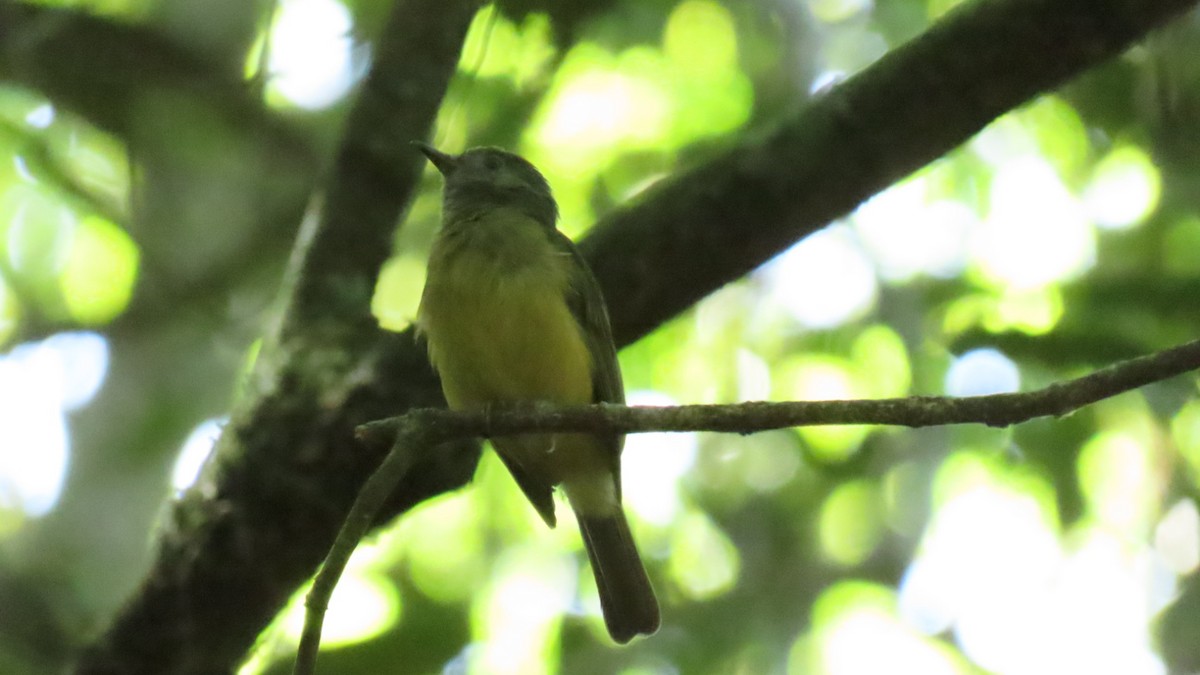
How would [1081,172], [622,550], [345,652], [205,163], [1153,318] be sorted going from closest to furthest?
1. [1153,318]
2. [345,652]
3. [622,550]
4. [205,163]
5. [1081,172]

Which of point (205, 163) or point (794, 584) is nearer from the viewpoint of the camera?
point (205, 163)

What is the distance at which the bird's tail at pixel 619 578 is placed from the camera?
4516 millimetres

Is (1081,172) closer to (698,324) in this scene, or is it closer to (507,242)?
(698,324)

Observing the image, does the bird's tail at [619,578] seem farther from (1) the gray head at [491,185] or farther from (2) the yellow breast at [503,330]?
(1) the gray head at [491,185]

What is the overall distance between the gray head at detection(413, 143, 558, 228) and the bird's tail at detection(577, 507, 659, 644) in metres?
1.24

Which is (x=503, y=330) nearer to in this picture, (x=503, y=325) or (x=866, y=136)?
(x=503, y=325)

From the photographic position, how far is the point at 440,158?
16.0 ft

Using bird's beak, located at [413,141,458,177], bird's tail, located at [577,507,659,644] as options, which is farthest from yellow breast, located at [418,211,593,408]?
bird's tail, located at [577,507,659,644]

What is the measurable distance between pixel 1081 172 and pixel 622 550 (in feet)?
10.7

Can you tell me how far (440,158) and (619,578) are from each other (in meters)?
1.84

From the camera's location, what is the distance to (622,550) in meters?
4.72

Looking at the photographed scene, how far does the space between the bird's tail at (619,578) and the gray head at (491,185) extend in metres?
1.24

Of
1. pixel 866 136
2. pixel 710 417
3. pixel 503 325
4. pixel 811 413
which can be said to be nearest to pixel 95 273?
pixel 503 325

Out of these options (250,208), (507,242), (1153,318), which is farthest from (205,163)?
(1153,318)
